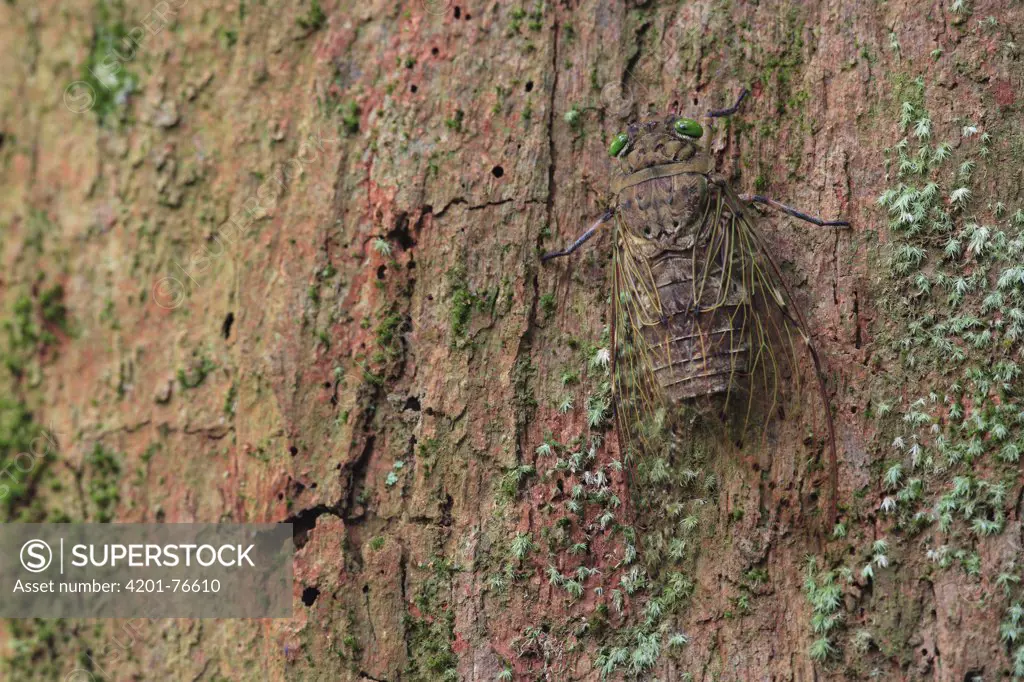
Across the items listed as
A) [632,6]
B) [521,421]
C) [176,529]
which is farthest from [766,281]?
[176,529]

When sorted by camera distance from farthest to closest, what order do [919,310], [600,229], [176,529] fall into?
[176,529] < [600,229] < [919,310]

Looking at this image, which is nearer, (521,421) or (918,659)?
(918,659)

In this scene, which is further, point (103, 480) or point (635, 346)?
point (103, 480)

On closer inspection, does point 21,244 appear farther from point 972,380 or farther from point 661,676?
point 972,380

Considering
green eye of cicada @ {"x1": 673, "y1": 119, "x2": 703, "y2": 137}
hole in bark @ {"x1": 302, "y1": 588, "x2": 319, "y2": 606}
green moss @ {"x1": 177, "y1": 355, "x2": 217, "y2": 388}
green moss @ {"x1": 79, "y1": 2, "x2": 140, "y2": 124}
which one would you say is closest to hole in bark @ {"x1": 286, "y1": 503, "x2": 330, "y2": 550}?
hole in bark @ {"x1": 302, "y1": 588, "x2": 319, "y2": 606}

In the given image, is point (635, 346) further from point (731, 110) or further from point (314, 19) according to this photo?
point (314, 19)

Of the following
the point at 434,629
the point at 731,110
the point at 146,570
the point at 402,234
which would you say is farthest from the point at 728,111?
the point at 146,570

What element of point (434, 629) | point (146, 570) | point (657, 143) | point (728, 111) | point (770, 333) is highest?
point (728, 111)
